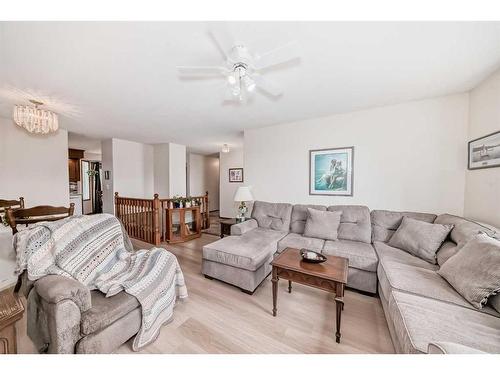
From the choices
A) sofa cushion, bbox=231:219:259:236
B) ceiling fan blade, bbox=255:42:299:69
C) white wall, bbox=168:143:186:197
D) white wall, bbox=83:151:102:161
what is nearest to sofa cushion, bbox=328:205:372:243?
sofa cushion, bbox=231:219:259:236

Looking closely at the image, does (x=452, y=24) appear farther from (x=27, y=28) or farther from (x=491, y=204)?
(x=27, y=28)

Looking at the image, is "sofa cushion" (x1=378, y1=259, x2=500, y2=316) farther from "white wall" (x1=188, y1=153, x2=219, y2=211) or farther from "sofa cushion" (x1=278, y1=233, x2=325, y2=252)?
"white wall" (x1=188, y1=153, x2=219, y2=211)

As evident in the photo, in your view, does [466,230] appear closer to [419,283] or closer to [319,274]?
[419,283]

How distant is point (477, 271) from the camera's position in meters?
1.25

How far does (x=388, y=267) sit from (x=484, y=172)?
157cm

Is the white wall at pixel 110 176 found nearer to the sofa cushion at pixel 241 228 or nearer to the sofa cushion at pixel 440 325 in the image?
the sofa cushion at pixel 241 228

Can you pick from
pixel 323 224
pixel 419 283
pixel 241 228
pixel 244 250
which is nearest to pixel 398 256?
pixel 419 283

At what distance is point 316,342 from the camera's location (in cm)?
141

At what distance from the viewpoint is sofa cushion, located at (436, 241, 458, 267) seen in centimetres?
166

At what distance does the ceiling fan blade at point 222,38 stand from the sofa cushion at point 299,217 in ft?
7.75

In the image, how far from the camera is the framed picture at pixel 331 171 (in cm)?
294

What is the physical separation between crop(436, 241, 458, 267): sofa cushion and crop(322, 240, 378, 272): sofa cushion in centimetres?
51
